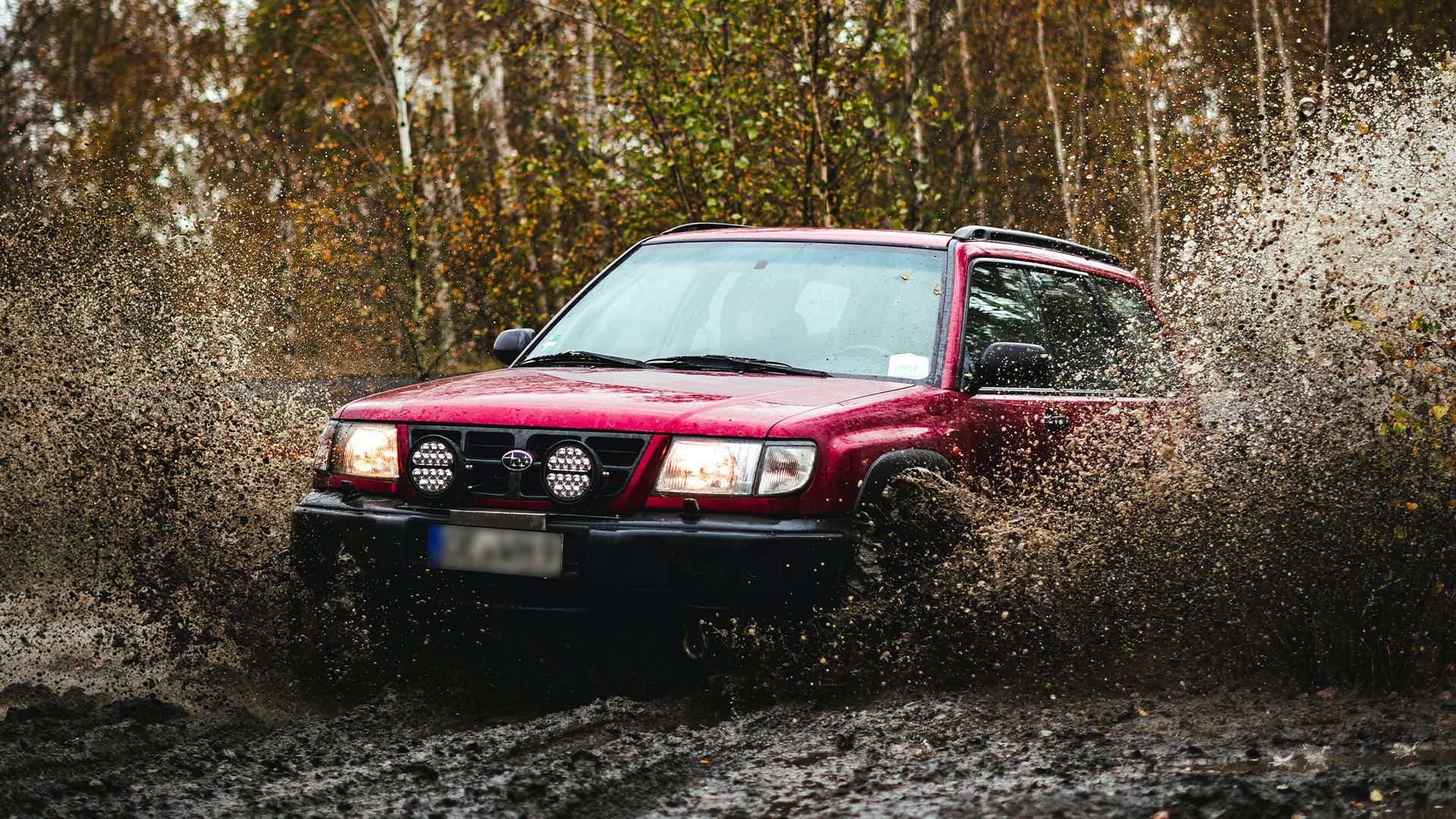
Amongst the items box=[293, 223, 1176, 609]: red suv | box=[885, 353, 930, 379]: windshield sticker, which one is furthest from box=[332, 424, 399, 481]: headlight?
box=[885, 353, 930, 379]: windshield sticker

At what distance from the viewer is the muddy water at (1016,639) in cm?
339

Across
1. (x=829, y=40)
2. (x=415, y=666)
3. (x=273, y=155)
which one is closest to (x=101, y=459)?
(x=415, y=666)

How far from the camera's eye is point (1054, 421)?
5.24m

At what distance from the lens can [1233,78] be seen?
82.0 feet

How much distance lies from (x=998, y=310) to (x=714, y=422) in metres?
1.69

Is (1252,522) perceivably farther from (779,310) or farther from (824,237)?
(824,237)

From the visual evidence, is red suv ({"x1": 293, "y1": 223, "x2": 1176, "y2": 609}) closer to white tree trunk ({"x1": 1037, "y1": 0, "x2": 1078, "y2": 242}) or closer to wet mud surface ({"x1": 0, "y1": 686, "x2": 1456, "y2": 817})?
wet mud surface ({"x1": 0, "y1": 686, "x2": 1456, "y2": 817})

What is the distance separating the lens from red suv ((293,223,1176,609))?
13.0 feet

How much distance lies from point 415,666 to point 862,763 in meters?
1.66

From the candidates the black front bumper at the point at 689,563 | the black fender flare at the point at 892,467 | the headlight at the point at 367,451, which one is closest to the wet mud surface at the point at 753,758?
the black front bumper at the point at 689,563

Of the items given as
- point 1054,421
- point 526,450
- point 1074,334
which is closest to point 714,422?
point 526,450

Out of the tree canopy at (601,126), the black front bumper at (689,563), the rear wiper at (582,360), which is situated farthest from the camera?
the tree canopy at (601,126)

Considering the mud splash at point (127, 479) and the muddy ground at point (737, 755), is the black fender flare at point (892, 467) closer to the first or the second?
the muddy ground at point (737, 755)

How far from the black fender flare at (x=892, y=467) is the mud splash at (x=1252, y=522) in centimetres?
6
